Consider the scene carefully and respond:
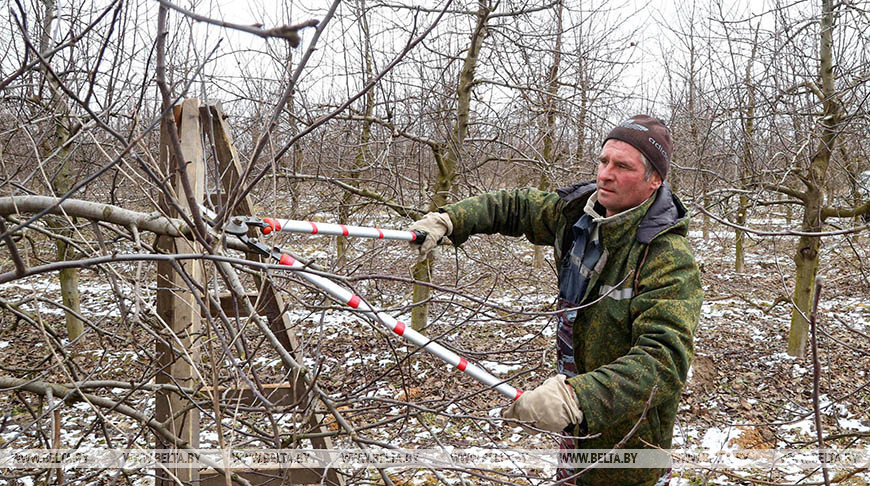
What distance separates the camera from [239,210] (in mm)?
2887

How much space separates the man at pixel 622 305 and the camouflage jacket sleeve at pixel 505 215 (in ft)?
0.32

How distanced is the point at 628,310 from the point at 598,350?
23 cm

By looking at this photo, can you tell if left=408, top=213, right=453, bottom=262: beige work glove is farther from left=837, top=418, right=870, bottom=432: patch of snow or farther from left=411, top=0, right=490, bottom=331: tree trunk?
left=837, top=418, right=870, bottom=432: patch of snow

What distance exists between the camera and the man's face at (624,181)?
2369 mm

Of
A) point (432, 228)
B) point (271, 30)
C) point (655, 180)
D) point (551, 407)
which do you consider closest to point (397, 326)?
point (551, 407)

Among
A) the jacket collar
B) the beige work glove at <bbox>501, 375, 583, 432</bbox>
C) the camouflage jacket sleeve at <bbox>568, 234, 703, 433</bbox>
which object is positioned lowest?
the beige work glove at <bbox>501, 375, 583, 432</bbox>

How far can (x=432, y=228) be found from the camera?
2.82 metres

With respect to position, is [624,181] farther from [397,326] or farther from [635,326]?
[397,326]

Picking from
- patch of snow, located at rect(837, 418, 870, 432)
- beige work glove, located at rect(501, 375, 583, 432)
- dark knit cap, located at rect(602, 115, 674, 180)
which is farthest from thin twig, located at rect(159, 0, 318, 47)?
patch of snow, located at rect(837, 418, 870, 432)

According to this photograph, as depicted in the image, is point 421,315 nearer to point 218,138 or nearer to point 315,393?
point 218,138

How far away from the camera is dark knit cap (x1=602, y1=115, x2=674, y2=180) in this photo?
2367 mm

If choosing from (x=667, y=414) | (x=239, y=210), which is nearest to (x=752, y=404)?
(x=667, y=414)

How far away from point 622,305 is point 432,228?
101 cm

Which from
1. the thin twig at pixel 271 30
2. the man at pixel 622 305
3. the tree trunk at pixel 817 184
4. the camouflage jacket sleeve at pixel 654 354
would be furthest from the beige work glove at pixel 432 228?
the tree trunk at pixel 817 184
